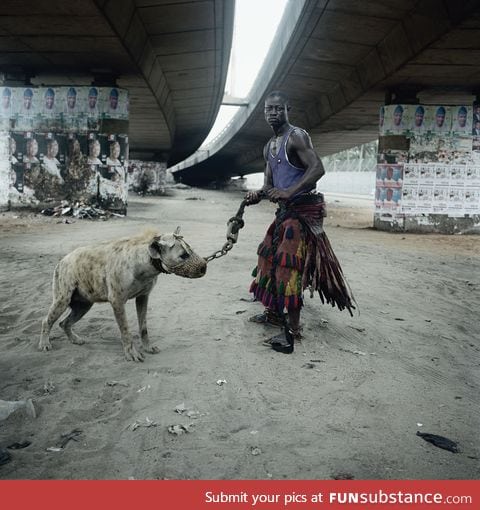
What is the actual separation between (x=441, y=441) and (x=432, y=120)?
13.5 meters

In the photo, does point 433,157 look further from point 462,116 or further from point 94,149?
point 94,149

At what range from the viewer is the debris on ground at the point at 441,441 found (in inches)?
101

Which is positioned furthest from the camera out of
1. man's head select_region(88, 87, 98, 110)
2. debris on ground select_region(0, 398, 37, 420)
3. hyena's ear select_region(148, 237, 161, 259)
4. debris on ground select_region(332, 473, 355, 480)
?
man's head select_region(88, 87, 98, 110)

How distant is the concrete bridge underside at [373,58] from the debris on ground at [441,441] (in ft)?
27.1

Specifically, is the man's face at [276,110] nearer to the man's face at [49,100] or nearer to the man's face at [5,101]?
the man's face at [49,100]

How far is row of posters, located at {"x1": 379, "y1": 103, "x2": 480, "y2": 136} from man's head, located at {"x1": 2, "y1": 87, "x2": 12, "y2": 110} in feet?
38.7

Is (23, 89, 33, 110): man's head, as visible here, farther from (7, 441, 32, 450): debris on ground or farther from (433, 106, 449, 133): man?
(7, 441, 32, 450): debris on ground

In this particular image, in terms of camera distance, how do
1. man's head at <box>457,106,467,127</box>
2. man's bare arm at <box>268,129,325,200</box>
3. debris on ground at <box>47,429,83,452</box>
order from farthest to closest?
man's head at <box>457,106,467,127</box>, man's bare arm at <box>268,129,325,200</box>, debris on ground at <box>47,429,83,452</box>

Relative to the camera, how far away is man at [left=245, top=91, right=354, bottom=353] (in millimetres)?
3875

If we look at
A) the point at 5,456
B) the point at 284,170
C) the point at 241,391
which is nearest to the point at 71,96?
the point at 284,170

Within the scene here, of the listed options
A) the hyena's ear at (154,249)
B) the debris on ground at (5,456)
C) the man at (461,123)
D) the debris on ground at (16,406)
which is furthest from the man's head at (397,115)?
the debris on ground at (5,456)

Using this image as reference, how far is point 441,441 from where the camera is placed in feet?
8.60

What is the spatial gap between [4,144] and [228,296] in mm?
12236


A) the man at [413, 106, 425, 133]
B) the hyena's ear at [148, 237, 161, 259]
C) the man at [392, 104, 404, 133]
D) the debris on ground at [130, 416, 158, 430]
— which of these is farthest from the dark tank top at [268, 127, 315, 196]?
the man at [413, 106, 425, 133]
